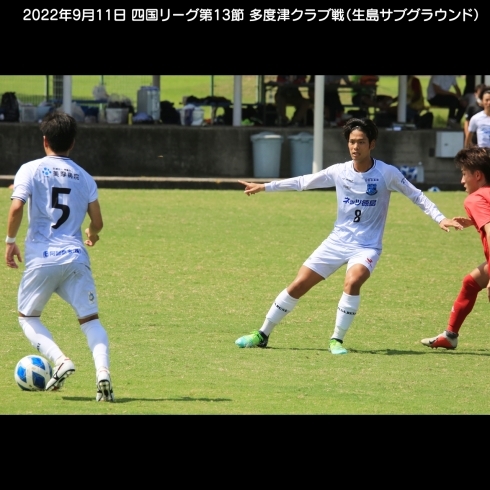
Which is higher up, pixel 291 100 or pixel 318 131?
pixel 291 100

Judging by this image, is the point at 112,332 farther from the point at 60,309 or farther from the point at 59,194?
the point at 59,194

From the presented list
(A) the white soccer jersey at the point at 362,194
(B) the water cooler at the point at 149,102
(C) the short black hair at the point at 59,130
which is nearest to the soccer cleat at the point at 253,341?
(A) the white soccer jersey at the point at 362,194

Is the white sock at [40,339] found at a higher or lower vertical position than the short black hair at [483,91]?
lower

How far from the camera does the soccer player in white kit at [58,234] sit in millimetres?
6992

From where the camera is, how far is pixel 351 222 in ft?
30.2

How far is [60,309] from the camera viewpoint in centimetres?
1072

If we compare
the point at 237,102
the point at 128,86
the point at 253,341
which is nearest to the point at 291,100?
the point at 237,102

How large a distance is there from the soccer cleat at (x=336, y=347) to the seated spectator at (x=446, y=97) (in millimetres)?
17341

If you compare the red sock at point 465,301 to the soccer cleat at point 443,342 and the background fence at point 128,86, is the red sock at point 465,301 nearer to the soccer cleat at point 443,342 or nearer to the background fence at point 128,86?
the soccer cleat at point 443,342

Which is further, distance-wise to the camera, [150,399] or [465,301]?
[465,301]

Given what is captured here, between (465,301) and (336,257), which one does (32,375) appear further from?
(465,301)

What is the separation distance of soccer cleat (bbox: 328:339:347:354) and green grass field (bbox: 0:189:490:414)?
0.14 metres

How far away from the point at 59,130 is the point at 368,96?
20022 millimetres

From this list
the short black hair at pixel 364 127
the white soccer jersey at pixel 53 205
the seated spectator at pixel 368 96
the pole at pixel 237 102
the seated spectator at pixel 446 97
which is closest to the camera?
the white soccer jersey at pixel 53 205
